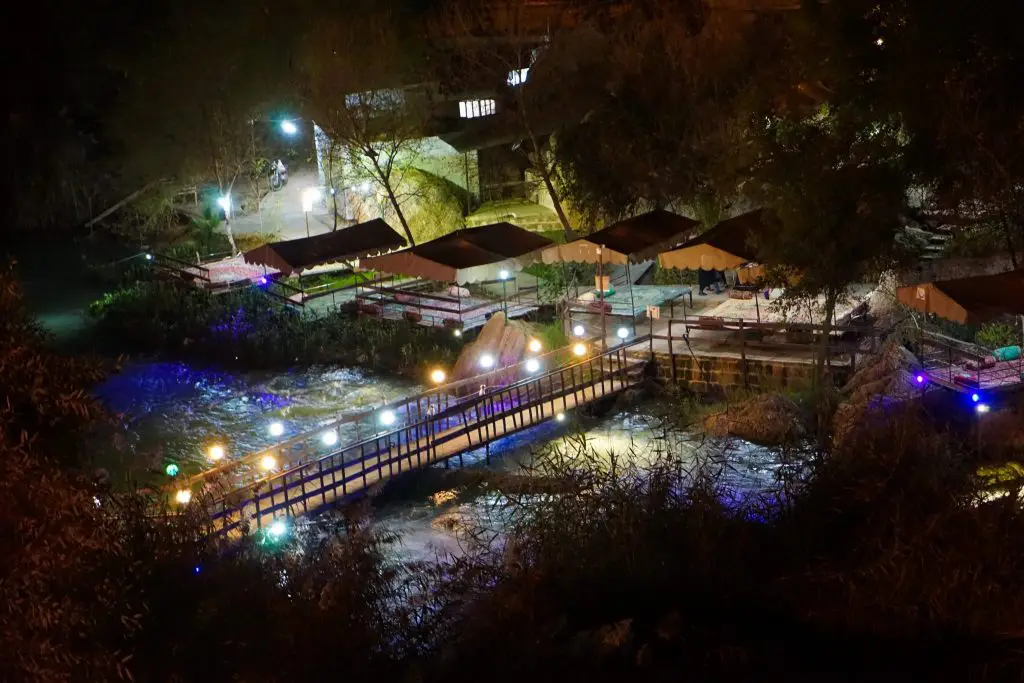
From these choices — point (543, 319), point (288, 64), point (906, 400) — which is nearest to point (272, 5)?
point (288, 64)

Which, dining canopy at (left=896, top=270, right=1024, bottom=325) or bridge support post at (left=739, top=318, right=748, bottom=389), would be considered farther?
bridge support post at (left=739, top=318, right=748, bottom=389)

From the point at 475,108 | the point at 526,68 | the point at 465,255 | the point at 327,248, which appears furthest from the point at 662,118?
the point at 327,248

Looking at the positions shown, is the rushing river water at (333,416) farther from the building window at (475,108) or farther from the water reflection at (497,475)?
the building window at (475,108)

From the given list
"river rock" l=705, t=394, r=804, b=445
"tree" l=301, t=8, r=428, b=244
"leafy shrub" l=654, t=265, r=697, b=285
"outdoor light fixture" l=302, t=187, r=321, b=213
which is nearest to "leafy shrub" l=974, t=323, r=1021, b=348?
"river rock" l=705, t=394, r=804, b=445

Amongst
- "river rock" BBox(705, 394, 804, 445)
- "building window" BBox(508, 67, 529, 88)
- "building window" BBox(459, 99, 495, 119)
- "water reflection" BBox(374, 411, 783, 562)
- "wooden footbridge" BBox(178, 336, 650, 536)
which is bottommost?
"water reflection" BBox(374, 411, 783, 562)

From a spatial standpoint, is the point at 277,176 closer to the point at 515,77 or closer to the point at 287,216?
the point at 287,216

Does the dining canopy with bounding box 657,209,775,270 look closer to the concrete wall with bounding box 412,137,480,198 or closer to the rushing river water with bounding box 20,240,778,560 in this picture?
the rushing river water with bounding box 20,240,778,560

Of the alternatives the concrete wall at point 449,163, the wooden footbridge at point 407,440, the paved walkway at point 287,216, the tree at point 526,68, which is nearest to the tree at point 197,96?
the paved walkway at point 287,216
